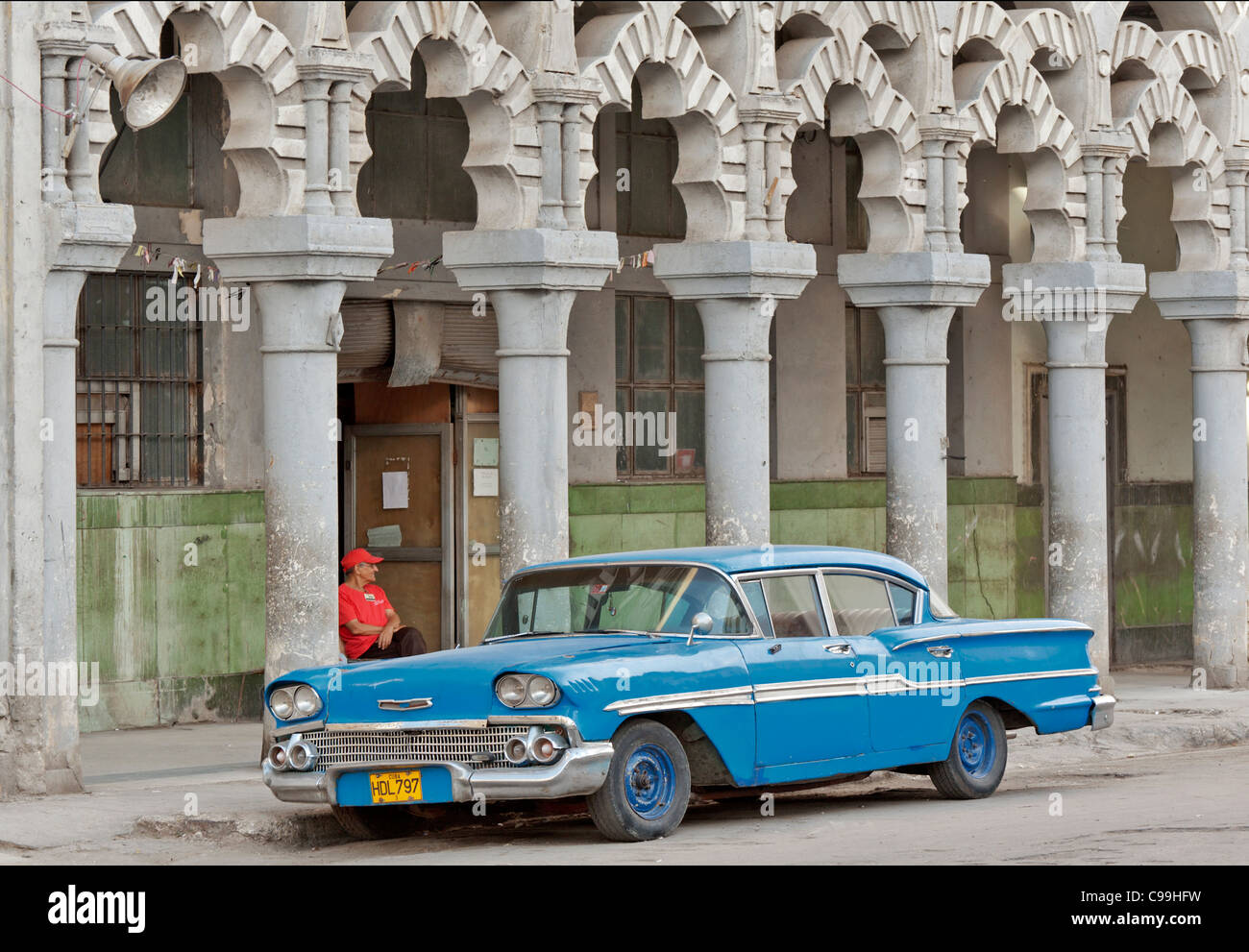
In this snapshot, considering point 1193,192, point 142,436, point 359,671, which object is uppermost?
point 1193,192

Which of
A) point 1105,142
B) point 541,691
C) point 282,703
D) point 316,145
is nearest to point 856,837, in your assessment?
point 541,691

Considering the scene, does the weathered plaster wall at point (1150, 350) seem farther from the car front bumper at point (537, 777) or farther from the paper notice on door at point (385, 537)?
the car front bumper at point (537, 777)

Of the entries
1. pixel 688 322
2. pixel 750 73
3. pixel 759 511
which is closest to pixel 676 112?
pixel 750 73

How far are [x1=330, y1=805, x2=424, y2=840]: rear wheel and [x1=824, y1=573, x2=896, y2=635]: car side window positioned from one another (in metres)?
2.45

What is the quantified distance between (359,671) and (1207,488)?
1118cm

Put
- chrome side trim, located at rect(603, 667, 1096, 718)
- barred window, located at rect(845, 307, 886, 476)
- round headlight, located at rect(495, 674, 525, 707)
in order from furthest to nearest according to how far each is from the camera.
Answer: barred window, located at rect(845, 307, 886, 476) < chrome side trim, located at rect(603, 667, 1096, 718) < round headlight, located at rect(495, 674, 525, 707)

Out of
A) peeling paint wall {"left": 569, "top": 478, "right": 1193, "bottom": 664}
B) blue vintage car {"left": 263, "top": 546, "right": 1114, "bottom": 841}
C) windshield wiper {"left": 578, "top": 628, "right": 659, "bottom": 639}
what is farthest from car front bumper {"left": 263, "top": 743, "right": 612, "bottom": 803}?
peeling paint wall {"left": 569, "top": 478, "right": 1193, "bottom": 664}

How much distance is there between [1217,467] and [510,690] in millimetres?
11242

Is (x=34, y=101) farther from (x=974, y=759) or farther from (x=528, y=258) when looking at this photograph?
(x=974, y=759)

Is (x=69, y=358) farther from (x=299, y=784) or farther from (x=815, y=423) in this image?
(x=815, y=423)

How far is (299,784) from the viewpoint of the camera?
1080 cm

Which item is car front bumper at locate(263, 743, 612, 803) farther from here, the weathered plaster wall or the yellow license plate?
the weathered plaster wall

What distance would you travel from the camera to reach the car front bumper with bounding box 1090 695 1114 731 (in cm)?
1312

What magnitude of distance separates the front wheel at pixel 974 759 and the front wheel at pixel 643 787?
87.2 inches
